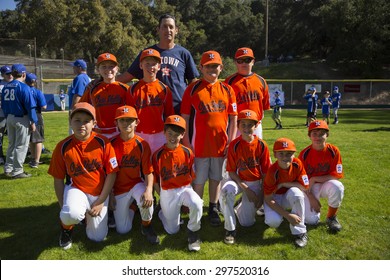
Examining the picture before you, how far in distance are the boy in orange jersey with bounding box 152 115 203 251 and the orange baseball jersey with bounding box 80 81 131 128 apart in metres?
0.83

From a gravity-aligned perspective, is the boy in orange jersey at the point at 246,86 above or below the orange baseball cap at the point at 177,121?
above

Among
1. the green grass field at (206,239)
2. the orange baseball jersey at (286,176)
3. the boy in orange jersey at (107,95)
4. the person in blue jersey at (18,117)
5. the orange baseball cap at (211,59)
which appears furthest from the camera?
the person in blue jersey at (18,117)

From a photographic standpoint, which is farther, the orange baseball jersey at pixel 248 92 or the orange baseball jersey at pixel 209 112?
the orange baseball jersey at pixel 248 92

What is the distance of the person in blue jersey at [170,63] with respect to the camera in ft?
14.8

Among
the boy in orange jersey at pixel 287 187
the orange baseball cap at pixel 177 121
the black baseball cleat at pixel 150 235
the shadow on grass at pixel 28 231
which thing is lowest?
the shadow on grass at pixel 28 231

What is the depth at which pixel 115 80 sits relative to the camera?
4.59 meters

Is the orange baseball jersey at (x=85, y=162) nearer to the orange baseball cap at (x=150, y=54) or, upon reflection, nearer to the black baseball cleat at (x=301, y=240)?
the orange baseball cap at (x=150, y=54)

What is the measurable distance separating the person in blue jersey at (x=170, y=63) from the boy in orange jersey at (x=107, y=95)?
0.95 ft

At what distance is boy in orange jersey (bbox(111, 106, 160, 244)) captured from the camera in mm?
3848

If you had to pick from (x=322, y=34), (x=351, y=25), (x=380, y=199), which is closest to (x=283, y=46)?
(x=322, y=34)

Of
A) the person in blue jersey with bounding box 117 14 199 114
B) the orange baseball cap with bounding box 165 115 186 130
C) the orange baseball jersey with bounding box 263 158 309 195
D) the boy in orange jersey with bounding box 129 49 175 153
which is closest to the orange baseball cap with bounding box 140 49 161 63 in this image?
the boy in orange jersey with bounding box 129 49 175 153

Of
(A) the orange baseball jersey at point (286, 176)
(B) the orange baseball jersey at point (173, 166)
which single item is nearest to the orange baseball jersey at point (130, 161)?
(B) the orange baseball jersey at point (173, 166)

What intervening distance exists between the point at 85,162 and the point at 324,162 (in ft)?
9.66
